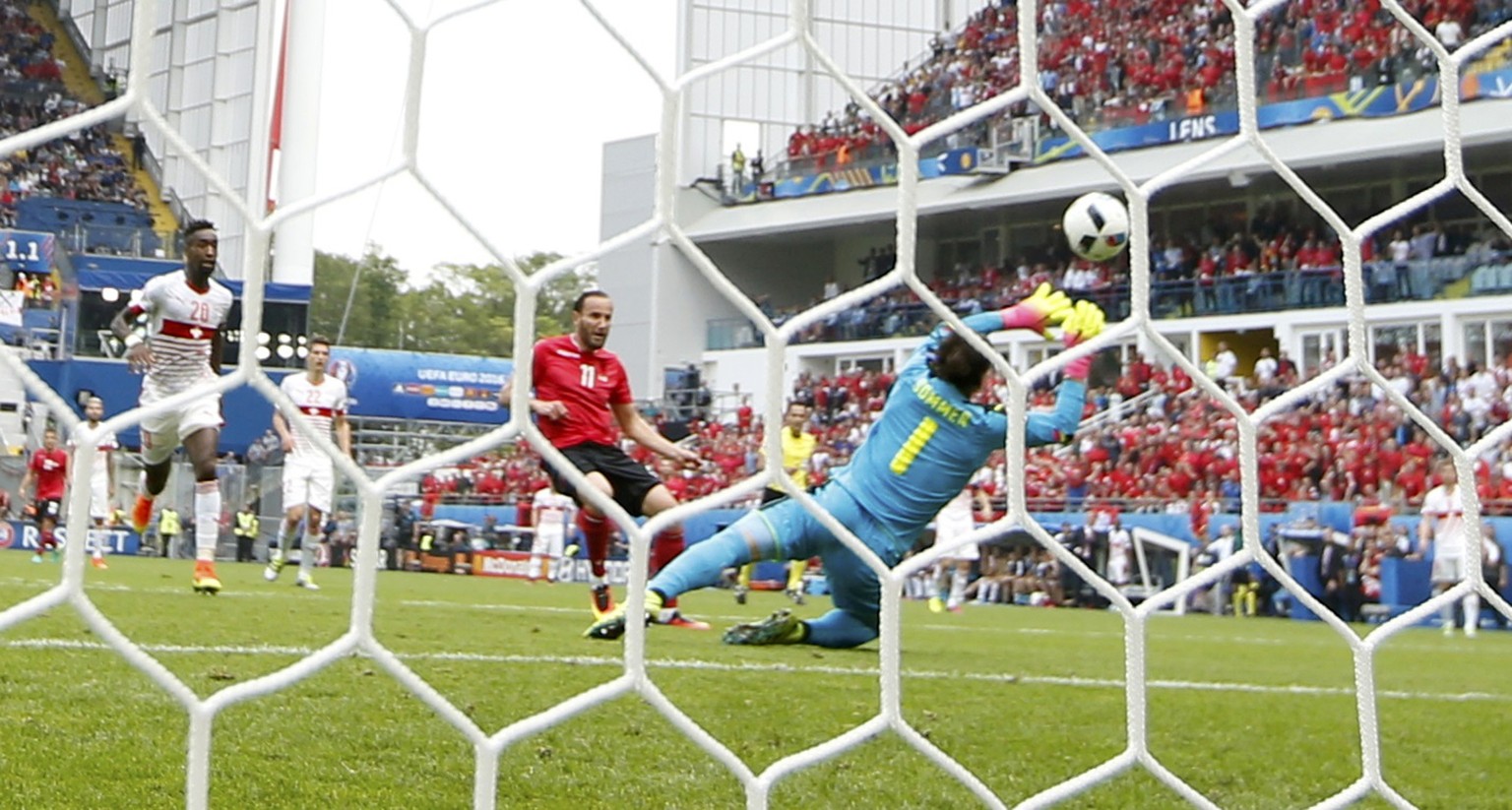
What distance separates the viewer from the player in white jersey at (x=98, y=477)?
5.17ft

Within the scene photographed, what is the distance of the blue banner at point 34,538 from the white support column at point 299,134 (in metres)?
7.40

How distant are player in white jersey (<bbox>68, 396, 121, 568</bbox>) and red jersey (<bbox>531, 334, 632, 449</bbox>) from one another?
65 cm

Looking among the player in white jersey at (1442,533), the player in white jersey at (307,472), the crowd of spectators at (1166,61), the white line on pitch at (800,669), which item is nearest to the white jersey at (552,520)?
the player in white jersey at (307,472)

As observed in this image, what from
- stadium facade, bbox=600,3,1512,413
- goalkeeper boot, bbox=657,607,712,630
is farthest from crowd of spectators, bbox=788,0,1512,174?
goalkeeper boot, bbox=657,607,712,630

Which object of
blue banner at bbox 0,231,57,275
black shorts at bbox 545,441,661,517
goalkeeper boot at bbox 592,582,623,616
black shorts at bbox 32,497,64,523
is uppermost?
blue banner at bbox 0,231,57,275

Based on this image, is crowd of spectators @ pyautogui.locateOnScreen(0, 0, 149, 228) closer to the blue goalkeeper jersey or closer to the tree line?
the tree line

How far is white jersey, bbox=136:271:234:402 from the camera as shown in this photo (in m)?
2.04

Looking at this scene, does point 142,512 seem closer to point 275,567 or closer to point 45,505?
point 45,505

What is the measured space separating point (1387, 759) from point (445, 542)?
3604 millimetres

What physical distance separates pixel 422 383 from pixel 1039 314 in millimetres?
1376

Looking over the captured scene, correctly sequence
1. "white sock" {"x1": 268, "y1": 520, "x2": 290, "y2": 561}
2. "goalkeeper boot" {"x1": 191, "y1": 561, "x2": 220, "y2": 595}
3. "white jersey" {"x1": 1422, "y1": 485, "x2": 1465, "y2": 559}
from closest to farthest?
"goalkeeper boot" {"x1": 191, "y1": 561, "x2": 220, "y2": 595}
"white sock" {"x1": 268, "y1": 520, "x2": 290, "y2": 561}
"white jersey" {"x1": 1422, "y1": 485, "x2": 1465, "y2": 559}

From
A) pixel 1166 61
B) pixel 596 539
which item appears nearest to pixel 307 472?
pixel 596 539

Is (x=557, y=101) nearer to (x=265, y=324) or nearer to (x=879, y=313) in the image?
(x=265, y=324)

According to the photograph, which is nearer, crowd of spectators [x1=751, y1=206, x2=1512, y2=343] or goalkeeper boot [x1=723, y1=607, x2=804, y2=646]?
goalkeeper boot [x1=723, y1=607, x2=804, y2=646]
